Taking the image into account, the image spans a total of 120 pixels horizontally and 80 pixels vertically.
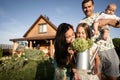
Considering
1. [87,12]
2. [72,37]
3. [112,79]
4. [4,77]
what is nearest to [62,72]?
[72,37]

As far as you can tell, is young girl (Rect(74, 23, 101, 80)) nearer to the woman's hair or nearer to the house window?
the woman's hair

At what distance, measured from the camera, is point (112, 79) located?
4242 mm

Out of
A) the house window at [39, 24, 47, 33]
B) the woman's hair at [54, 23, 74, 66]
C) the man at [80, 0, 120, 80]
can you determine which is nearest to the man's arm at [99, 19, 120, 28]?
the man at [80, 0, 120, 80]

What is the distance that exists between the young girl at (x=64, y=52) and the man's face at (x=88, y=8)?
45 centimetres

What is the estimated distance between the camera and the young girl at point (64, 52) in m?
4.02

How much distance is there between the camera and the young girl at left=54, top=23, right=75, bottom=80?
13.2 ft

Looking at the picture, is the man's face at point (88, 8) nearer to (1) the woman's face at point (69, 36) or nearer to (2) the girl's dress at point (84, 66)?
(1) the woman's face at point (69, 36)

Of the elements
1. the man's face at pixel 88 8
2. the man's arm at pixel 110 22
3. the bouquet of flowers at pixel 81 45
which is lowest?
the bouquet of flowers at pixel 81 45

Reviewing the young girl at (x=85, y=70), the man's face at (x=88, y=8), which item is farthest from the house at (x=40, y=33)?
the young girl at (x=85, y=70)

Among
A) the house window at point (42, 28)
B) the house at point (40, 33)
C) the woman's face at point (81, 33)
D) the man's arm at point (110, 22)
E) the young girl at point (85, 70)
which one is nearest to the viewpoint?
the young girl at point (85, 70)

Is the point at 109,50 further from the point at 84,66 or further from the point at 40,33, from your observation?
the point at 40,33

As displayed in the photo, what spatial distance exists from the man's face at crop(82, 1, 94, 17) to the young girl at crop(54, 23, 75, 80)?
45 cm

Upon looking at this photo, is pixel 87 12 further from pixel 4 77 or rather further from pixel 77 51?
pixel 4 77

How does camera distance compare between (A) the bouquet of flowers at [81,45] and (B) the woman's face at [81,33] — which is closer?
(A) the bouquet of flowers at [81,45]
